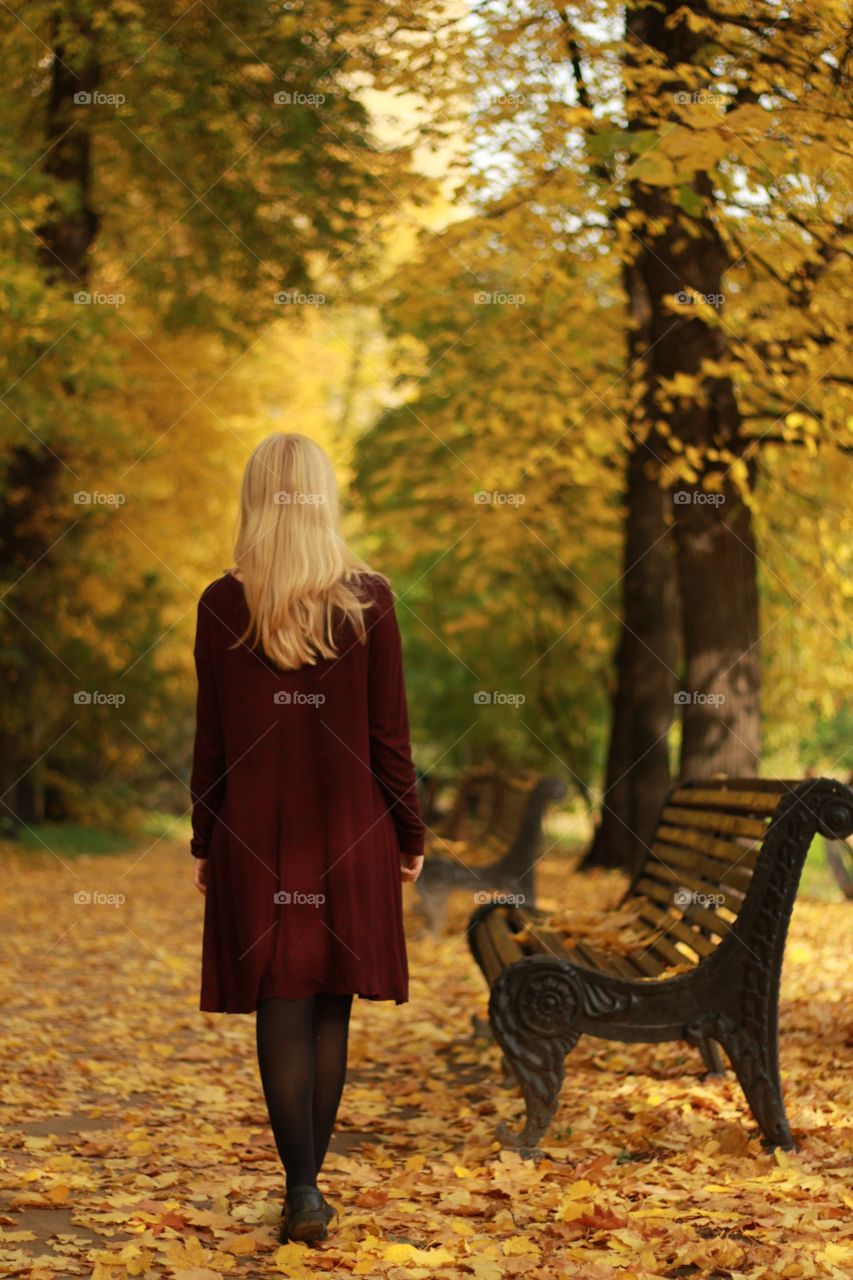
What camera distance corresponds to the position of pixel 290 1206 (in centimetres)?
381

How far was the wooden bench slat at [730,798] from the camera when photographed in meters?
4.66

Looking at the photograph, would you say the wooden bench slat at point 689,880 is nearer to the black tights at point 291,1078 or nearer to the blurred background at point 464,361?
the black tights at point 291,1078

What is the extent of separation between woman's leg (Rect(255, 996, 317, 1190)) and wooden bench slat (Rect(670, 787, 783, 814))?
1.68 m

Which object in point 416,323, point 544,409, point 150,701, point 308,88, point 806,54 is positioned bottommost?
point 150,701

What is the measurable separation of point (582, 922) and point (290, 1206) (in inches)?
95.7

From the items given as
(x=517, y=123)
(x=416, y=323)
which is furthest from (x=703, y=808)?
(x=416, y=323)

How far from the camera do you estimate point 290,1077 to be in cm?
378

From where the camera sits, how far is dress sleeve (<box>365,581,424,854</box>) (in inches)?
155

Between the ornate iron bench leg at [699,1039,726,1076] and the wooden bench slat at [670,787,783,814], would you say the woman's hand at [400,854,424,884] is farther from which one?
the ornate iron bench leg at [699,1039,726,1076]

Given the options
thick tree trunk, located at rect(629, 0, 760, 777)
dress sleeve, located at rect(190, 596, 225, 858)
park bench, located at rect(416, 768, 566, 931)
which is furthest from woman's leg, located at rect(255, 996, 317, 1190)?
thick tree trunk, located at rect(629, 0, 760, 777)

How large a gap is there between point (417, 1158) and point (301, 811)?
1499mm

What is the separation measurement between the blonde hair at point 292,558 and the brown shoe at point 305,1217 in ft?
4.50

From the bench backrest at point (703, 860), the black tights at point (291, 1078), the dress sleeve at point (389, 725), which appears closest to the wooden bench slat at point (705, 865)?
the bench backrest at point (703, 860)

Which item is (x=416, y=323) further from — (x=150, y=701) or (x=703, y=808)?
(x=150, y=701)
